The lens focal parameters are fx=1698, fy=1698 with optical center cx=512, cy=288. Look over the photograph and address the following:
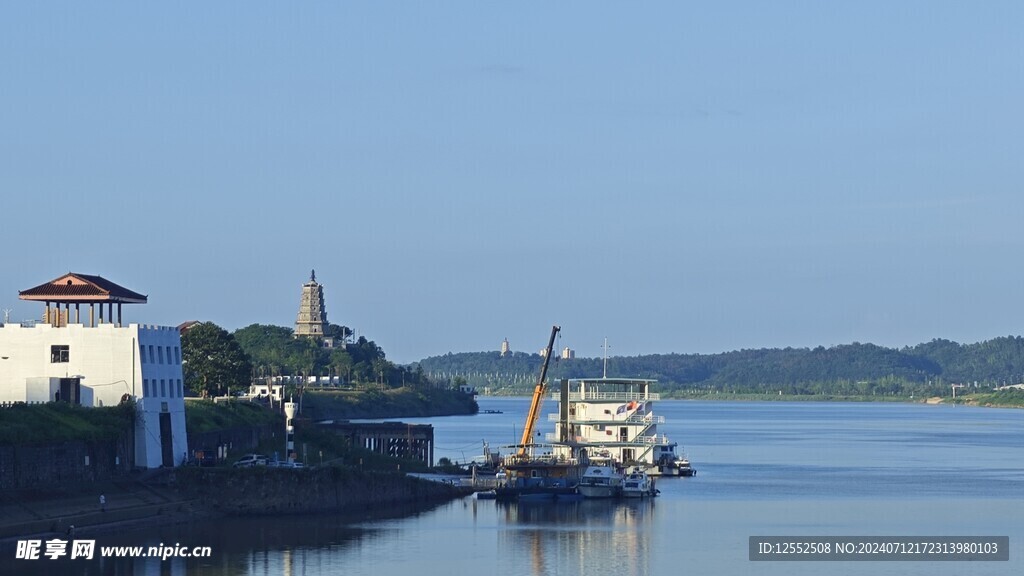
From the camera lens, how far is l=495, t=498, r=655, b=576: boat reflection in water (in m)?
62.6

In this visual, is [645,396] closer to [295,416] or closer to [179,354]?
[295,416]

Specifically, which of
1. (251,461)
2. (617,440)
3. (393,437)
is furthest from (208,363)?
(251,461)

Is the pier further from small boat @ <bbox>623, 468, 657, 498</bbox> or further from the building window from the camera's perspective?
the building window

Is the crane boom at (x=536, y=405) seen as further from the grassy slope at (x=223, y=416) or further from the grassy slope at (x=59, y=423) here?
the grassy slope at (x=59, y=423)

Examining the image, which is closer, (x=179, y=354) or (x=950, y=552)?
(x=950, y=552)

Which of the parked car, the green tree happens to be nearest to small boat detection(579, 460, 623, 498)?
the parked car

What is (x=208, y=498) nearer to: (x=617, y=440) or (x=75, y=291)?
(x=75, y=291)

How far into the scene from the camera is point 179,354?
80.6m

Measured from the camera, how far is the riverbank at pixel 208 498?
61.5 meters

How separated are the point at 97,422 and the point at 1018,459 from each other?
89.1m

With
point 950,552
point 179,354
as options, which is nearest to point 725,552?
point 950,552

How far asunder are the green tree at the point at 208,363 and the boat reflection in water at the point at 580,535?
1296 inches

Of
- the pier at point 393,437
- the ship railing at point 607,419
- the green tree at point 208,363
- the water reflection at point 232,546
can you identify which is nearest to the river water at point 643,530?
the water reflection at point 232,546

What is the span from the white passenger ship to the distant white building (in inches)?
1336
